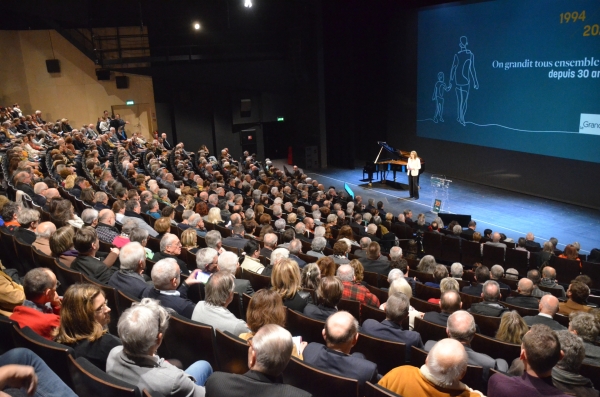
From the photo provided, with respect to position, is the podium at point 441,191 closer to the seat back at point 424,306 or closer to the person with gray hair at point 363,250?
the person with gray hair at point 363,250

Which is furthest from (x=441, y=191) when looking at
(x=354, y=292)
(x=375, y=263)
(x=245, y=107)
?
(x=354, y=292)

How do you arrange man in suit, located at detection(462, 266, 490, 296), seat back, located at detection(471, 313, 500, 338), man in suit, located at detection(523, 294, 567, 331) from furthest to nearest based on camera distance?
man in suit, located at detection(462, 266, 490, 296) → seat back, located at detection(471, 313, 500, 338) → man in suit, located at detection(523, 294, 567, 331)

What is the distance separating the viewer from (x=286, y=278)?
397cm

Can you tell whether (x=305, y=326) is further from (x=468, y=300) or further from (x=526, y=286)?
(x=526, y=286)

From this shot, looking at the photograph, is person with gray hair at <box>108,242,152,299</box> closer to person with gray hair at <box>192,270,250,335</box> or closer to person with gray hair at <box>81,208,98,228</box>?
person with gray hair at <box>192,270,250,335</box>

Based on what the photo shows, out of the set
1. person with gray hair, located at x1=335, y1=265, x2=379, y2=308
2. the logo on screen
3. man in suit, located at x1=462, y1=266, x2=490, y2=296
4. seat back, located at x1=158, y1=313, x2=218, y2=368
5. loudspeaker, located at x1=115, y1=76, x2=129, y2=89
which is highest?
loudspeaker, located at x1=115, y1=76, x2=129, y2=89

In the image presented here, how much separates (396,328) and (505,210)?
9658 mm

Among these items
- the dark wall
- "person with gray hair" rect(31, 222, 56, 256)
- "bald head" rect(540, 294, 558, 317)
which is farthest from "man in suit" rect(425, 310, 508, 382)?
the dark wall

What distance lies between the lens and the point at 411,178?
13.6 meters

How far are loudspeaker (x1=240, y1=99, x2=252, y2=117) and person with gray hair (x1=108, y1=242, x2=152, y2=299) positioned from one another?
15.0m

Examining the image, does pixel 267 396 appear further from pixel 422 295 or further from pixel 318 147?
pixel 318 147

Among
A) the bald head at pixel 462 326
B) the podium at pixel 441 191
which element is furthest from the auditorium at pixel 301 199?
the podium at pixel 441 191

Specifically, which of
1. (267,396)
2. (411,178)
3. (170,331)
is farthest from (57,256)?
(411,178)

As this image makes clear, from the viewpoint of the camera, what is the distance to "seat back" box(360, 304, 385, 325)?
13.4 ft
